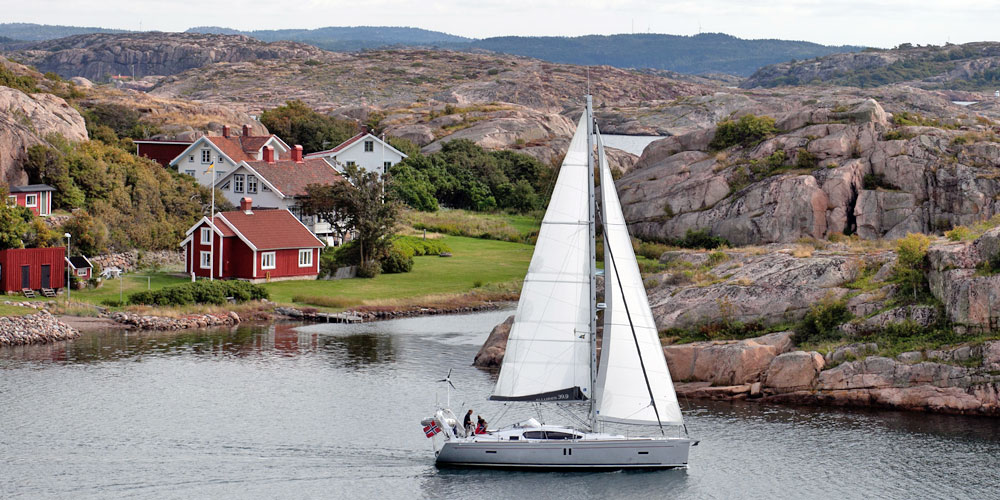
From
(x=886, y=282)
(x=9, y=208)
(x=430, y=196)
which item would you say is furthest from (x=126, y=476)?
(x=430, y=196)

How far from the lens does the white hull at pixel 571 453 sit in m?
36.6

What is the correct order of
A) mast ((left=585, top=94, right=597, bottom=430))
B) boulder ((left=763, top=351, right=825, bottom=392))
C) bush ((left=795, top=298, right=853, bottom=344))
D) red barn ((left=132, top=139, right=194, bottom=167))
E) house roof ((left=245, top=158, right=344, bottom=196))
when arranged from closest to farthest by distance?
mast ((left=585, top=94, right=597, bottom=430)) → boulder ((left=763, top=351, right=825, bottom=392)) → bush ((left=795, top=298, right=853, bottom=344)) → house roof ((left=245, top=158, right=344, bottom=196)) → red barn ((left=132, top=139, right=194, bottom=167))

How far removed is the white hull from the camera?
36.6 metres

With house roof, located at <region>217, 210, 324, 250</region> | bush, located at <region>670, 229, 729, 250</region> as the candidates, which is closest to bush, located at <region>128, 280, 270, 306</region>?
house roof, located at <region>217, 210, 324, 250</region>

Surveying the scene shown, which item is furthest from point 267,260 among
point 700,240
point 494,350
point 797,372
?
point 797,372

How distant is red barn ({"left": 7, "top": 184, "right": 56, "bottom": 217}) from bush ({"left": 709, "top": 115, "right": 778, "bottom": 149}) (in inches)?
1798

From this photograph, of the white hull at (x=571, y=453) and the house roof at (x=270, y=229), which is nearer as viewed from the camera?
the white hull at (x=571, y=453)

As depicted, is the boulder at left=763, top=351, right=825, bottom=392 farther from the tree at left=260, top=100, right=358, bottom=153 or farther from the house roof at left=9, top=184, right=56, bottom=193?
the tree at left=260, top=100, right=358, bottom=153

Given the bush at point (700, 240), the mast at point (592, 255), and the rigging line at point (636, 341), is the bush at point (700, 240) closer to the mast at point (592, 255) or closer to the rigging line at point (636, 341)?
the rigging line at point (636, 341)

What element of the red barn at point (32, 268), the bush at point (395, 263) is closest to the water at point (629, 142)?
the bush at point (395, 263)

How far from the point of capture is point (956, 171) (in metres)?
74.0

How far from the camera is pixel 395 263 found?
79812 millimetres

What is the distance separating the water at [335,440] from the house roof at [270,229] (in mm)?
19131

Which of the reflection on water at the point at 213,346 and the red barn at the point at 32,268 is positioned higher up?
the red barn at the point at 32,268
